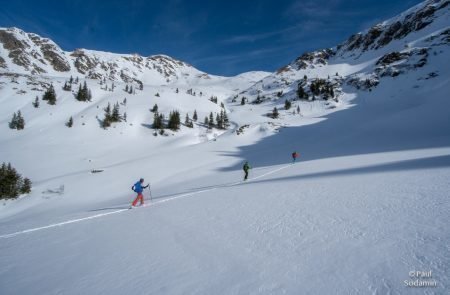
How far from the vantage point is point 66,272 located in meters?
5.32

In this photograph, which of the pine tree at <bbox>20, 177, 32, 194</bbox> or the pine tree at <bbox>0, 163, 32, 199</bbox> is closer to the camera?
the pine tree at <bbox>0, 163, 32, 199</bbox>

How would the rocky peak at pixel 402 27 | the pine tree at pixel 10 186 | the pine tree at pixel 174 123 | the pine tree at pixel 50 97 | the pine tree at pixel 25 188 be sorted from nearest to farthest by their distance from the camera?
the pine tree at pixel 10 186
the pine tree at pixel 25 188
the pine tree at pixel 174 123
the pine tree at pixel 50 97
the rocky peak at pixel 402 27

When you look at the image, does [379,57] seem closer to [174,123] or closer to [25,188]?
[174,123]

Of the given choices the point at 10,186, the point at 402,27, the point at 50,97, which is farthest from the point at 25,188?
the point at 402,27

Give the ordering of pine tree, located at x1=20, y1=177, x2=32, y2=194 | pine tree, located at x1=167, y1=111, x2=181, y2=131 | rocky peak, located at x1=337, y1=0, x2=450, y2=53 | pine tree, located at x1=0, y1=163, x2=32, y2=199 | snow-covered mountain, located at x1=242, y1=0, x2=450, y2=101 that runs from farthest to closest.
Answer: rocky peak, located at x1=337, y1=0, x2=450, y2=53, snow-covered mountain, located at x1=242, y1=0, x2=450, y2=101, pine tree, located at x1=167, y1=111, x2=181, y2=131, pine tree, located at x1=20, y1=177, x2=32, y2=194, pine tree, located at x1=0, y1=163, x2=32, y2=199

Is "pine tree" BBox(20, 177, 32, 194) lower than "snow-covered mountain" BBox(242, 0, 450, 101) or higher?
lower

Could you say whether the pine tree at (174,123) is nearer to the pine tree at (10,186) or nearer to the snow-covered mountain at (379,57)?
the pine tree at (10,186)

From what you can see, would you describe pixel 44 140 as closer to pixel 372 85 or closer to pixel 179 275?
pixel 179 275

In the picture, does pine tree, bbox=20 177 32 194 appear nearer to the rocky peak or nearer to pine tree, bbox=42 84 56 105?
pine tree, bbox=42 84 56 105

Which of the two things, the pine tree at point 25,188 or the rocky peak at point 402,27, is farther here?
the rocky peak at point 402,27

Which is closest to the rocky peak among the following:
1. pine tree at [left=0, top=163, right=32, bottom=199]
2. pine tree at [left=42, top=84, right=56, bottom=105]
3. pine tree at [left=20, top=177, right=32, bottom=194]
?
pine tree at [left=42, top=84, right=56, bottom=105]

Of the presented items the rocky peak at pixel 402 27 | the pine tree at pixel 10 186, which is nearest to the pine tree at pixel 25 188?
the pine tree at pixel 10 186

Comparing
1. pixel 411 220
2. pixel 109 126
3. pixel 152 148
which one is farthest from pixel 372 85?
pixel 411 220

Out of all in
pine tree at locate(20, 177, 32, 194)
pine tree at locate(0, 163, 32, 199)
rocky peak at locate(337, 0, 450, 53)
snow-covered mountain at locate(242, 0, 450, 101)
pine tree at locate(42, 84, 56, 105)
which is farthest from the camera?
rocky peak at locate(337, 0, 450, 53)
